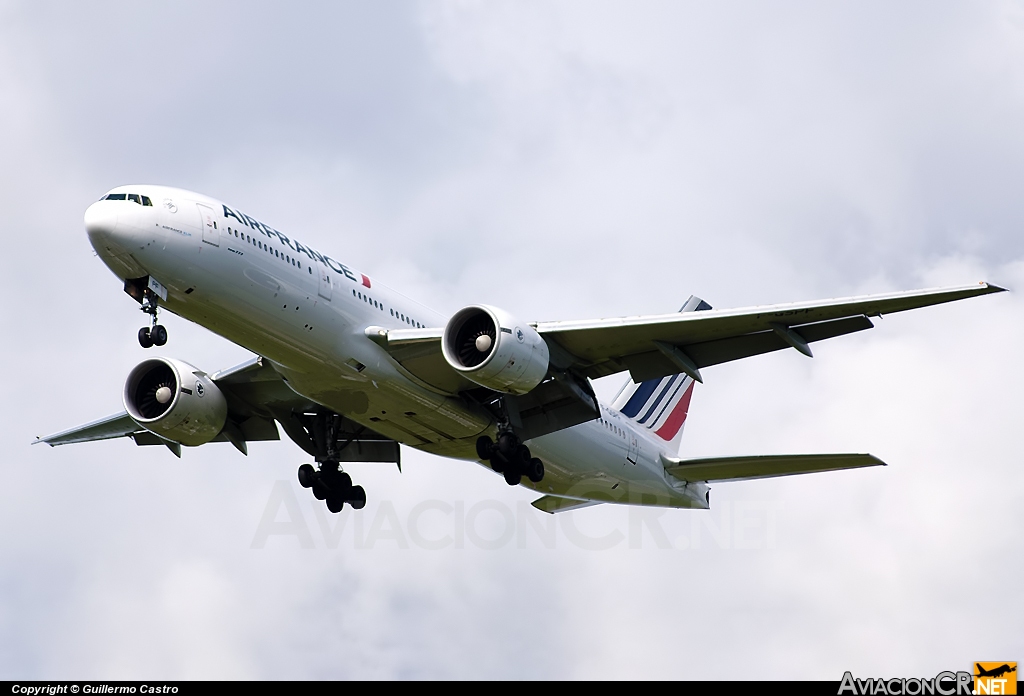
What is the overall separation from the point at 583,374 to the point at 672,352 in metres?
2.34

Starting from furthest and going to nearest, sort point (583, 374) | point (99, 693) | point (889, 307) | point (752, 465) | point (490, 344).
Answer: point (752, 465)
point (583, 374)
point (490, 344)
point (889, 307)
point (99, 693)

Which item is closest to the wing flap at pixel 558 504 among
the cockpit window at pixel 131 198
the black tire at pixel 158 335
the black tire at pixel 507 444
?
the black tire at pixel 507 444

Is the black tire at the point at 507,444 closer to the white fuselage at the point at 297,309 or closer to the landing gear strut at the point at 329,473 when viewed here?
the white fuselage at the point at 297,309

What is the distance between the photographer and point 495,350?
25.4m

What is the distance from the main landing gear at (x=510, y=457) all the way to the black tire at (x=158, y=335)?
791cm

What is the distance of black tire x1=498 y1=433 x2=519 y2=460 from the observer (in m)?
28.3

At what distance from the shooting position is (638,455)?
108 feet

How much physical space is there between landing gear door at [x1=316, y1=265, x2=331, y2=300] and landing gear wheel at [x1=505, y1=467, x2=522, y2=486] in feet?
19.7

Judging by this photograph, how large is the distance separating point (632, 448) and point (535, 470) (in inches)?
175

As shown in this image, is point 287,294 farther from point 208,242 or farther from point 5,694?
point 5,694

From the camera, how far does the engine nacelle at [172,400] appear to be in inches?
1154

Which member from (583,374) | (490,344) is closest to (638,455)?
(583,374)

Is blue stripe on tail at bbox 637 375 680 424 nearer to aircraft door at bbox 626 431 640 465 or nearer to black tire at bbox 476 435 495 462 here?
aircraft door at bbox 626 431 640 465

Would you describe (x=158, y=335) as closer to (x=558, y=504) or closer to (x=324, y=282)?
(x=324, y=282)
